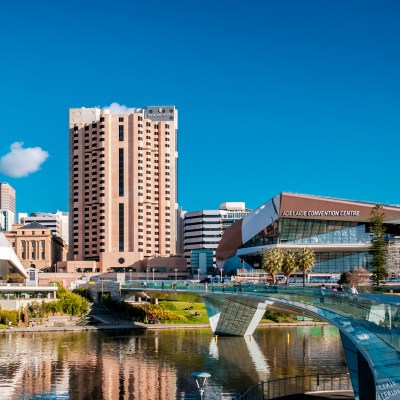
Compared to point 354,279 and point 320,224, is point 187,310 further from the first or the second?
point 320,224

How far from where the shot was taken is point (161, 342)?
107188mm

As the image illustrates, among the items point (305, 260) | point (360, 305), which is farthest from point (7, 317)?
point (360, 305)

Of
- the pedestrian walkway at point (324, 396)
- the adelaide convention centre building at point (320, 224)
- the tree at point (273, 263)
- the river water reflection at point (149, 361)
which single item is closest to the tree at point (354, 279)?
the tree at point (273, 263)

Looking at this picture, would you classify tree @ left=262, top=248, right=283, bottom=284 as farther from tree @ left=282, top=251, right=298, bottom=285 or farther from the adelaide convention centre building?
the adelaide convention centre building

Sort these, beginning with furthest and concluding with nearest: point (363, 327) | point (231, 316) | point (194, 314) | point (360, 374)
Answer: point (194, 314), point (231, 316), point (360, 374), point (363, 327)

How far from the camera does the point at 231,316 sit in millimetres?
113812

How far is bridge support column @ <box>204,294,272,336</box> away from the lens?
111 meters

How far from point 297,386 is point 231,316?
1843 inches

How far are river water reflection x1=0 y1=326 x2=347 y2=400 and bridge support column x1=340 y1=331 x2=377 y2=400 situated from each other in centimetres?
1439

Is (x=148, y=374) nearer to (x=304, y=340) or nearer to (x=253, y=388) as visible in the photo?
(x=253, y=388)

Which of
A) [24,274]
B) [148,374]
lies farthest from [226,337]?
[24,274]

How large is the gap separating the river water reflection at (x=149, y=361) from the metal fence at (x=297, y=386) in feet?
7.52

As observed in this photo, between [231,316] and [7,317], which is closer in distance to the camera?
[231,316]

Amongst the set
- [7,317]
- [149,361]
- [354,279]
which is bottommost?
[149,361]
